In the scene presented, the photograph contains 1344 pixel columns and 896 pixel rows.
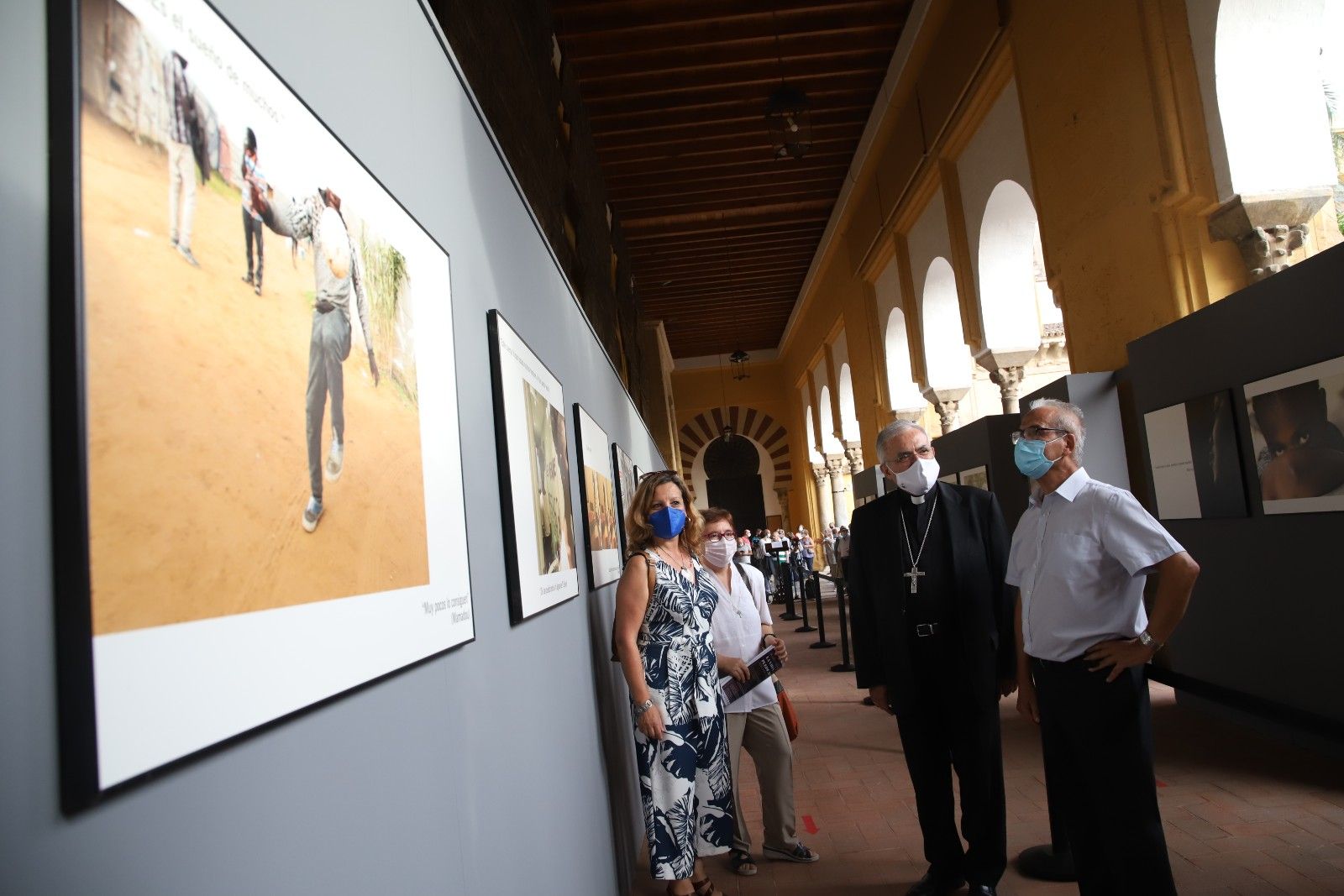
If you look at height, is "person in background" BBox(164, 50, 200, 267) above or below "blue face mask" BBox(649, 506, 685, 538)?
above

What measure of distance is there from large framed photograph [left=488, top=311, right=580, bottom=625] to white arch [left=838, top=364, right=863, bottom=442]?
45.2 feet

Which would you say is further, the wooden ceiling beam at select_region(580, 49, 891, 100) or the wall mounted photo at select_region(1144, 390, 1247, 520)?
the wooden ceiling beam at select_region(580, 49, 891, 100)

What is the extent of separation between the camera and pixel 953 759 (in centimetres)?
313

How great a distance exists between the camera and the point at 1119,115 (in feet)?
18.5

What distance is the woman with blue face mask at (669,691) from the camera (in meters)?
3.04

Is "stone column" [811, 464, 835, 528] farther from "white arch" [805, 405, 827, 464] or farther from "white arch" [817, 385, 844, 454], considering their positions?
"white arch" [817, 385, 844, 454]

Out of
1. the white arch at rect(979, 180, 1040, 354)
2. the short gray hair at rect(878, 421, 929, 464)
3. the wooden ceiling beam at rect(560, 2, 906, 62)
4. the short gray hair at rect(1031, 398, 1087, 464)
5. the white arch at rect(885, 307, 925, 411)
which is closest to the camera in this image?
the short gray hair at rect(1031, 398, 1087, 464)

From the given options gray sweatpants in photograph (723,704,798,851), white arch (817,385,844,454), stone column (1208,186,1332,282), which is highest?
white arch (817,385,844,454)

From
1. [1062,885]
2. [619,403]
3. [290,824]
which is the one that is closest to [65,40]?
[290,824]

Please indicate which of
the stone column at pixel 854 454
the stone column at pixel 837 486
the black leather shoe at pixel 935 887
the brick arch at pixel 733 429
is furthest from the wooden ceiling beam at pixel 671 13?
the brick arch at pixel 733 429

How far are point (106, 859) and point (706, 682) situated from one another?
2608mm

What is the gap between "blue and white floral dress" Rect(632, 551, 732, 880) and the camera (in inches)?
120

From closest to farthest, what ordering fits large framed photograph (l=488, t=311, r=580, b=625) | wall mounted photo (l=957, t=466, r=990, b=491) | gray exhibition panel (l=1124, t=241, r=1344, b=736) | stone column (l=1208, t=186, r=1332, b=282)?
1. large framed photograph (l=488, t=311, r=580, b=625)
2. gray exhibition panel (l=1124, t=241, r=1344, b=736)
3. stone column (l=1208, t=186, r=1332, b=282)
4. wall mounted photo (l=957, t=466, r=990, b=491)

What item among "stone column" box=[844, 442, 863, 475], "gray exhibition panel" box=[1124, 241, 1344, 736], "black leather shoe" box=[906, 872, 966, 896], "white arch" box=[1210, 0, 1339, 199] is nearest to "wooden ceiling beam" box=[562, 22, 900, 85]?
"white arch" box=[1210, 0, 1339, 199]
